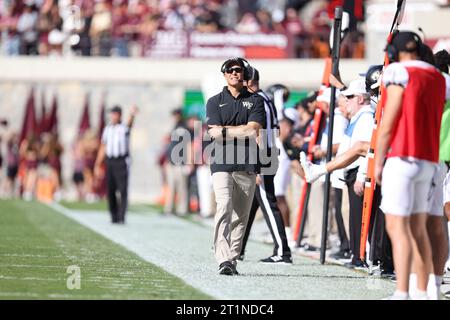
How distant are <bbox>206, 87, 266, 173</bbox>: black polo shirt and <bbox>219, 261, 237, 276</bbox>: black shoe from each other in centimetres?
84

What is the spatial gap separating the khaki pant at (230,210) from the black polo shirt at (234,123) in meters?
0.09

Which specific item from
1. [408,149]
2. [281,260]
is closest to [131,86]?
[281,260]

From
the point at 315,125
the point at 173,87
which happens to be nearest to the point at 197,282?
the point at 315,125

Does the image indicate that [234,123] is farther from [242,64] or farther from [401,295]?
[401,295]

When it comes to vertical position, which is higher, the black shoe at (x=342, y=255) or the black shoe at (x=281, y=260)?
the black shoe at (x=281, y=260)

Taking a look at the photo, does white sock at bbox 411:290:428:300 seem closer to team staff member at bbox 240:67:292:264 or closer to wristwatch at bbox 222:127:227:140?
wristwatch at bbox 222:127:227:140

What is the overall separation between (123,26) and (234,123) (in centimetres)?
2332

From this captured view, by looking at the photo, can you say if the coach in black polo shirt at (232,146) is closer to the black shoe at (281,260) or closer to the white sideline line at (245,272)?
the white sideline line at (245,272)

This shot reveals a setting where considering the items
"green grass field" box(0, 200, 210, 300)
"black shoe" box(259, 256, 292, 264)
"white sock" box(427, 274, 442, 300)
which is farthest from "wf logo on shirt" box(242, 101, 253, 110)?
"white sock" box(427, 274, 442, 300)

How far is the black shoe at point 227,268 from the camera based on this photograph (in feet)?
35.0

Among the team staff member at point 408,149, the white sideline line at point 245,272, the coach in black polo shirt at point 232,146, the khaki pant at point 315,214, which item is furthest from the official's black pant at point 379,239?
the khaki pant at point 315,214

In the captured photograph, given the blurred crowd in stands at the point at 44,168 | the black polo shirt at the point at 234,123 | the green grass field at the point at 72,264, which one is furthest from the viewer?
the blurred crowd in stands at the point at 44,168

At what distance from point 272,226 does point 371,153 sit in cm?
229

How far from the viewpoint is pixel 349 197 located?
12.1 m
